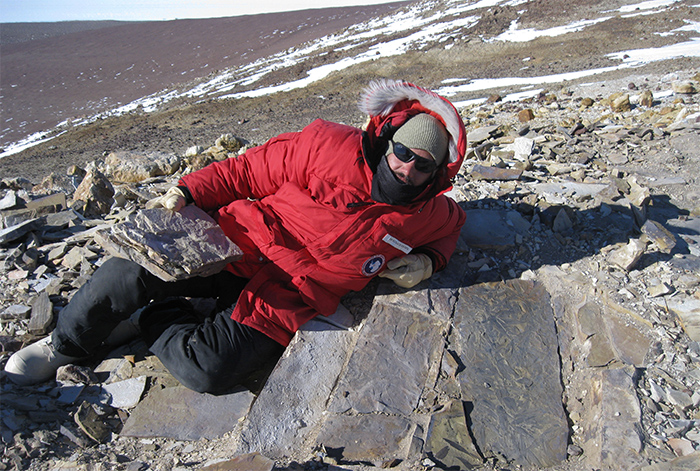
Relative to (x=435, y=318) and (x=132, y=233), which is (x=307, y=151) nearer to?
(x=132, y=233)

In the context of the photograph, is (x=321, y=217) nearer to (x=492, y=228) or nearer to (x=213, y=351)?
(x=213, y=351)

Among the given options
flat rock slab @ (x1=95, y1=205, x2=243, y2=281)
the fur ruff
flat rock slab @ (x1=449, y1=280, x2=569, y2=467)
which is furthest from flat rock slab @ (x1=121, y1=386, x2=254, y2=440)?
the fur ruff

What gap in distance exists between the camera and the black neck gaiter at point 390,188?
204cm

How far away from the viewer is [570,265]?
2590 mm

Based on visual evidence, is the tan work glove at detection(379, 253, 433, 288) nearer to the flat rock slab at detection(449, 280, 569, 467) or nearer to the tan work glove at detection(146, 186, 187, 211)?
the flat rock slab at detection(449, 280, 569, 467)

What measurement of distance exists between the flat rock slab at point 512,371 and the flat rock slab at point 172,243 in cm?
129

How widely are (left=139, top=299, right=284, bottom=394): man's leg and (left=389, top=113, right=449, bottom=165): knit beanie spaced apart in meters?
1.15

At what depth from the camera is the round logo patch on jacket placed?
2.22 metres

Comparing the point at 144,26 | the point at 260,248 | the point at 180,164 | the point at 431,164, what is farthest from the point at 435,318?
the point at 144,26

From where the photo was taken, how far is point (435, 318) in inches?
92.5

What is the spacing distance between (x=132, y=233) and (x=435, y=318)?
61.9 inches

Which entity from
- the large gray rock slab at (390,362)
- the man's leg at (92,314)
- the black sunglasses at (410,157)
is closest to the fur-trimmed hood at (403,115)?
the black sunglasses at (410,157)

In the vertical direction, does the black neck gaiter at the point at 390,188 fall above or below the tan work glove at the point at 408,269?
above

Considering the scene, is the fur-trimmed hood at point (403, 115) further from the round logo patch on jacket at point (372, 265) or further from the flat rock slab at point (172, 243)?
the flat rock slab at point (172, 243)
